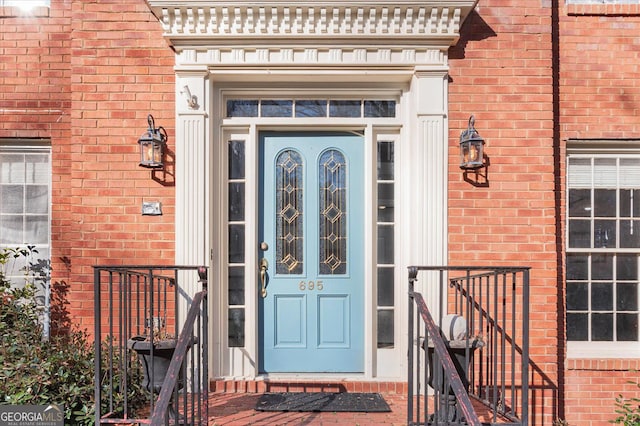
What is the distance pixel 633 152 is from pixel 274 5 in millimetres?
3582

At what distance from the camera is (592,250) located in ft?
15.2

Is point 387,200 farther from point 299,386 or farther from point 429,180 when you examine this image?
point 299,386

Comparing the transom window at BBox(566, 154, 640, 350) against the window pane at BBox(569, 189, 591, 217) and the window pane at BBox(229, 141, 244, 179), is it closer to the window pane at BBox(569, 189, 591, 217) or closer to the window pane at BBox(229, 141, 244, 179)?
the window pane at BBox(569, 189, 591, 217)

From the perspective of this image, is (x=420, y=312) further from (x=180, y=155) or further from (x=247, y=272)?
(x=180, y=155)

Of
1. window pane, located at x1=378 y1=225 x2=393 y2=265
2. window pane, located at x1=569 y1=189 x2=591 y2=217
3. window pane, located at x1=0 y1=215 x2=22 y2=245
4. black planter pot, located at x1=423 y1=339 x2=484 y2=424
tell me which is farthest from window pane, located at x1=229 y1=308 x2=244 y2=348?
window pane, located at x1=569 y1=189 x2=591 y2=217

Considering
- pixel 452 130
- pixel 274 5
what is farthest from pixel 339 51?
pixel 452 130

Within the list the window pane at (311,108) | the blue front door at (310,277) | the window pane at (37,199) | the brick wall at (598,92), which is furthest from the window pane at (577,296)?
the window pane at (37,199)

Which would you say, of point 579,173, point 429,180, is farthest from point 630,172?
point 429,180

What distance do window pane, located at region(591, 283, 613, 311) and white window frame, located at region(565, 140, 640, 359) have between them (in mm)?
330

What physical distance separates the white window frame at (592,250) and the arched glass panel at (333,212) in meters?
2.10

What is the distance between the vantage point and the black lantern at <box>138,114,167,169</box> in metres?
4.13

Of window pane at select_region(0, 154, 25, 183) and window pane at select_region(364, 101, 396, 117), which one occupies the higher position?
window pane at select_region(364, 101, 396, 117)

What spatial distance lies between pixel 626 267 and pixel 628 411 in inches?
52.9

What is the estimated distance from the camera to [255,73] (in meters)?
4.32
